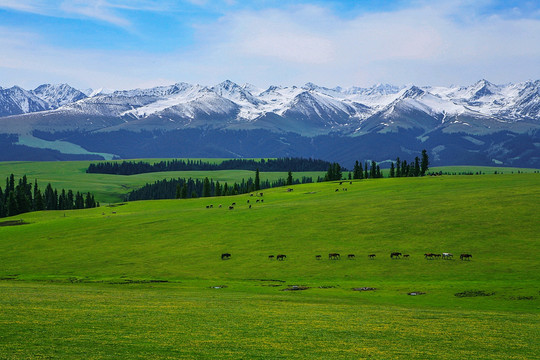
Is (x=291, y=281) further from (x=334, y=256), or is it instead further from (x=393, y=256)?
(x=393, y=256)

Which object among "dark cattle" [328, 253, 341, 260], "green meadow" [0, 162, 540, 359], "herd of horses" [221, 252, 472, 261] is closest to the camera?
"green meadow" [0, 162, 540, 359]

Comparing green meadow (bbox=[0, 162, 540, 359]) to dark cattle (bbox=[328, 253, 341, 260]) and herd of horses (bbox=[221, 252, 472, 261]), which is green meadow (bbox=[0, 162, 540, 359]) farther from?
dark cattle (bbox=[328, 253, 341, 260])

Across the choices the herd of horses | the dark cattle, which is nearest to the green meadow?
Answer: the herd of horses

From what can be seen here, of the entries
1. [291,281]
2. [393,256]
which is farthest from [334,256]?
Result: [291,281]

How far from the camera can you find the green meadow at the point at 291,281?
30141mm

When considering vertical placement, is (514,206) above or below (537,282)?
above

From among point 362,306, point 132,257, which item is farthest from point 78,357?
point 132,257

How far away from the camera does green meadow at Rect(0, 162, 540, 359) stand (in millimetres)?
30141

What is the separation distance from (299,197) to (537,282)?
4065 inches

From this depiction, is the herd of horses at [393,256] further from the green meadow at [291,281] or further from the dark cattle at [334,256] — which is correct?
the green meadow at [291,281]

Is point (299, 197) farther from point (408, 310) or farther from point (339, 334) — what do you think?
point (339, 334)

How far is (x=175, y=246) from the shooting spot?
9725cm

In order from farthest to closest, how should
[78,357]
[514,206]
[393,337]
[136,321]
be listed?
[514,206]
[136,321]
[393,337]
[78,357]

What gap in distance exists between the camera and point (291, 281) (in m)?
69.2
